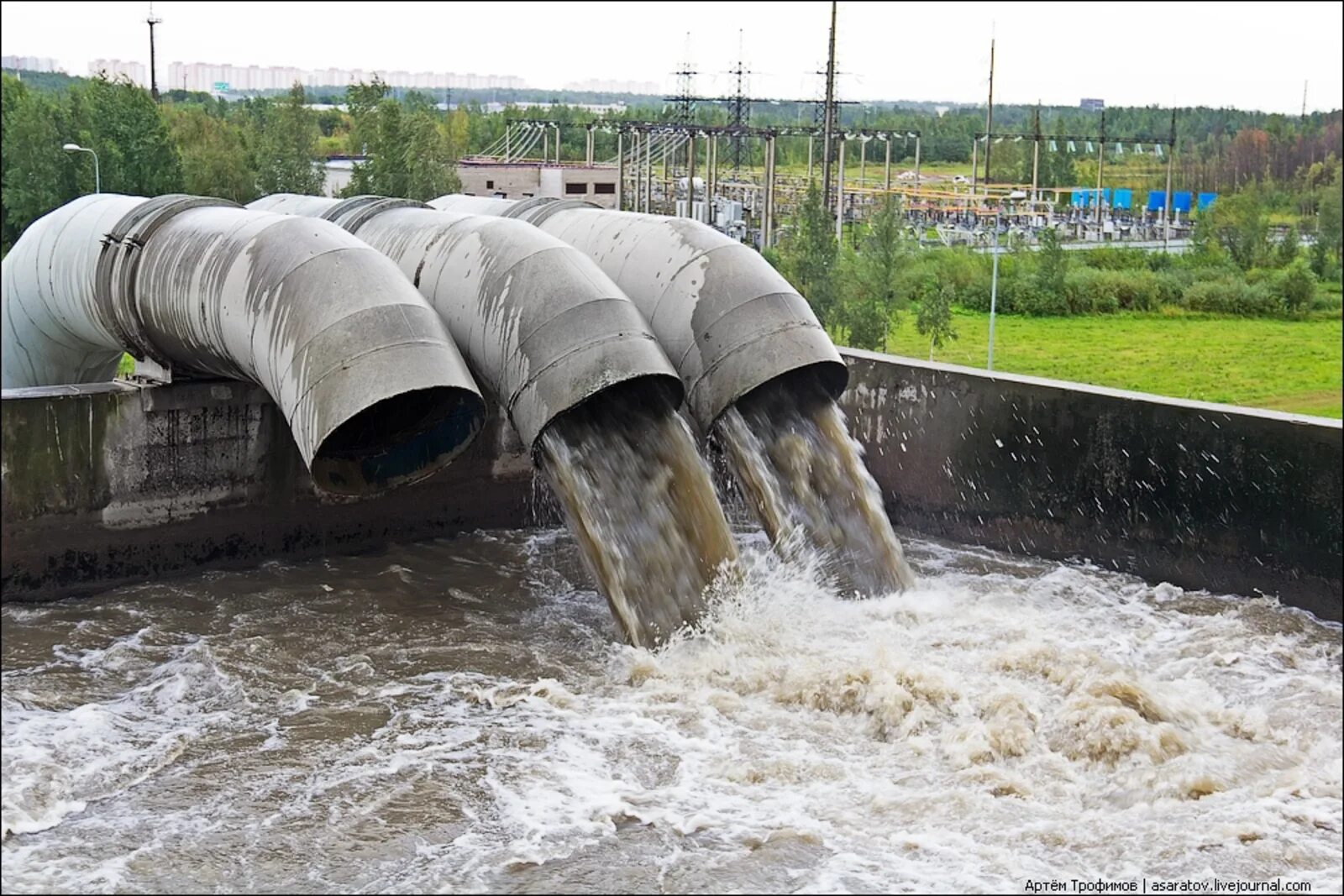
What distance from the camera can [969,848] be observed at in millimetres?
7895

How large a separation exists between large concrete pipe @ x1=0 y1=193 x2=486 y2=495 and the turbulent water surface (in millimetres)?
1474

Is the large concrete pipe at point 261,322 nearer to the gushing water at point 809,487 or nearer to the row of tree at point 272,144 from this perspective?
the row of tree at point 272,144

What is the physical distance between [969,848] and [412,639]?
17.2 ft

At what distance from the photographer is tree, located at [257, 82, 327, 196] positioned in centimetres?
2302

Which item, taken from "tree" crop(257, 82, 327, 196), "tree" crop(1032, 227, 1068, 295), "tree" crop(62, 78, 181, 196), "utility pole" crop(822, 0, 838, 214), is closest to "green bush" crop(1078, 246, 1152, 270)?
"tree" crop(1032, 227, 1068, 295)

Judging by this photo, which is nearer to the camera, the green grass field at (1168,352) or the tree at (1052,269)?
the green grass field at (1168,352)

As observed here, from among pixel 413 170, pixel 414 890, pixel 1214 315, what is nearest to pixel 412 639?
pixel 414 890

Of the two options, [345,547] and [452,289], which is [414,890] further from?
[345,547]

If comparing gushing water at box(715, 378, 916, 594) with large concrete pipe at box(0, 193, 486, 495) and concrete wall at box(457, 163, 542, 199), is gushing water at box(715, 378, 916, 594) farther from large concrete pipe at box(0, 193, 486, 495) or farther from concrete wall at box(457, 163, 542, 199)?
concrete wall at box(457, 163, 542, 199)

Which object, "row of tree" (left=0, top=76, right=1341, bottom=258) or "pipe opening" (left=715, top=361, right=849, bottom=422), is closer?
"pipe opening" (left=715, top=361, right=849, bottom=422)

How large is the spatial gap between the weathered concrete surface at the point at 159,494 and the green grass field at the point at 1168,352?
1113cm

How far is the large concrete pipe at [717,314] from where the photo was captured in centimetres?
1233

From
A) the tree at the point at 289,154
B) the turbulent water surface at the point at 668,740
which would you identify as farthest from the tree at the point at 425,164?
the turbulent water surface at the point at 668,740

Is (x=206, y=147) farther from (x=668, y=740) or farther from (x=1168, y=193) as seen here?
(x=1168, y=193)
